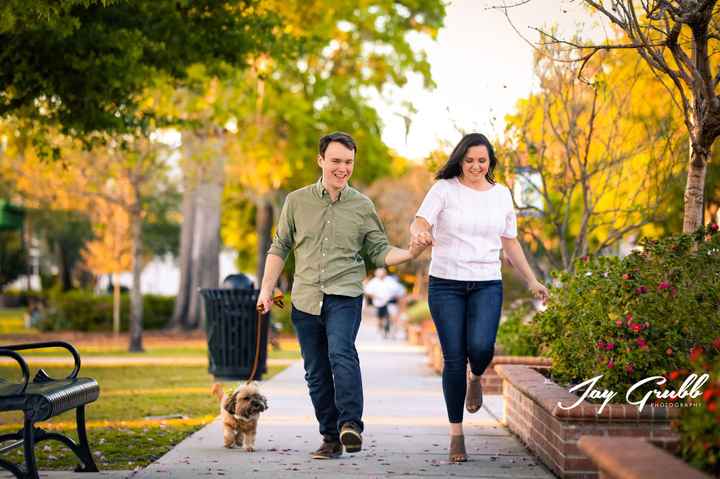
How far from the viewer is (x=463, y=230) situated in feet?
25.8

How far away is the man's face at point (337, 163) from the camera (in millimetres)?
7953

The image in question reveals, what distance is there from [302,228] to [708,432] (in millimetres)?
4158

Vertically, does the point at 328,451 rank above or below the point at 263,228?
below

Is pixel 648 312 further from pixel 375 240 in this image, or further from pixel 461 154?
pixel 375 240

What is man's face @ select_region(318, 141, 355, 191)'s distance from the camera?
795cm

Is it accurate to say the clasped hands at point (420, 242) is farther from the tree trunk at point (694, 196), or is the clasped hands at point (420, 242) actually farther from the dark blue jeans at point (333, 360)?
the tree trunk at point (694, 196)

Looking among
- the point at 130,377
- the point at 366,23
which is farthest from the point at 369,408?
the point at 366,23

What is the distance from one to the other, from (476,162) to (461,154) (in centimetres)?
12

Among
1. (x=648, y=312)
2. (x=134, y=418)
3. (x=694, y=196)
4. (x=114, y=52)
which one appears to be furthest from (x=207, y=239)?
(x=648, y=312)

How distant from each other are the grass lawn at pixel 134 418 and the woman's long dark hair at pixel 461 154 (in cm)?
272

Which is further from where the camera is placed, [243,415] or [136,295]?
[136,295]

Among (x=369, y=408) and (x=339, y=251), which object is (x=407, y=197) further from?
(x=339, y=251)

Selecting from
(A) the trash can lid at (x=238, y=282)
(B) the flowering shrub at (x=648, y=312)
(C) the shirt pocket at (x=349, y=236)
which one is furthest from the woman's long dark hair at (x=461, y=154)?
(A) the trash can lid at (x=238, y=282)
